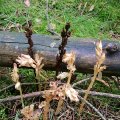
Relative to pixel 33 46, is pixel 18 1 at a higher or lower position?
higher

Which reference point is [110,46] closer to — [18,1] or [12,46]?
[12,46]

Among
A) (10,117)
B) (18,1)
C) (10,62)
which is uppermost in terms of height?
(18,1)

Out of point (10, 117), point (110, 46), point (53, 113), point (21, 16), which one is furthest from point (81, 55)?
point (21, 16)

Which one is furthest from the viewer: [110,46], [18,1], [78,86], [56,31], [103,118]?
[18,1]

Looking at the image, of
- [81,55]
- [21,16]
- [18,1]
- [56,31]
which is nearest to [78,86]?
[81,55]

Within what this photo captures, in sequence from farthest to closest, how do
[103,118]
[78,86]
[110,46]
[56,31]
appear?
[56,31] < [78,86] < [110,46] < [103,118]

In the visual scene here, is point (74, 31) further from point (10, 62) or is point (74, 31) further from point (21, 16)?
point (10, 62)

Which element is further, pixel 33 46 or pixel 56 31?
pixel 56 31
